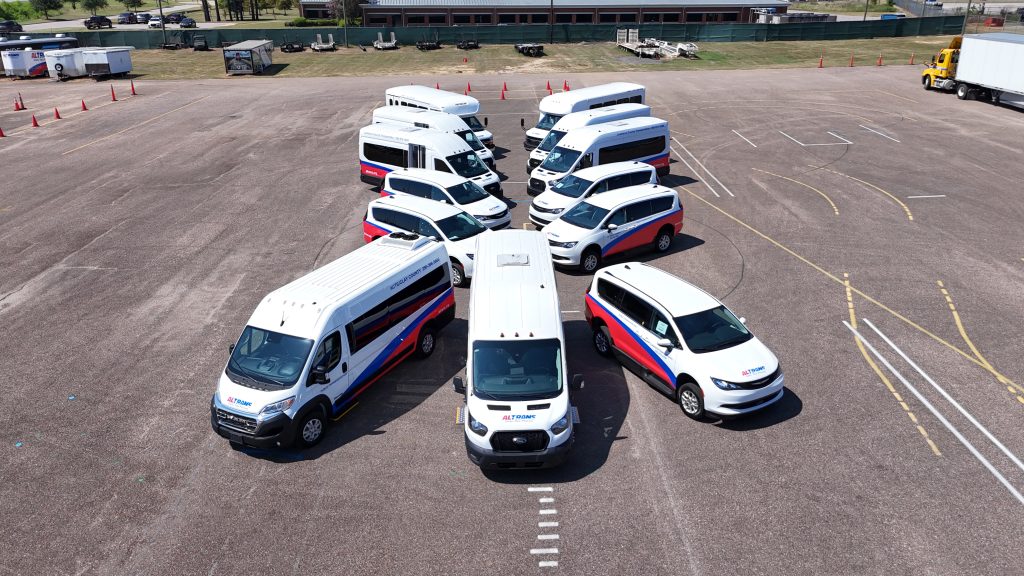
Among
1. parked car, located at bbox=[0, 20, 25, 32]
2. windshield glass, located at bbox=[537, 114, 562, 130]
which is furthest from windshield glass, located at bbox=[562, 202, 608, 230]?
parked car, located at bbox=[0, 20, 25, 32]

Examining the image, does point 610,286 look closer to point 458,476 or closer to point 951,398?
point 458,476

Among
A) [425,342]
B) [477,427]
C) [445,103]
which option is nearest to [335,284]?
[425,342]

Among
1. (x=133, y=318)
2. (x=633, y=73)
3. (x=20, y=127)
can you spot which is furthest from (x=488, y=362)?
(x=633, y=73)

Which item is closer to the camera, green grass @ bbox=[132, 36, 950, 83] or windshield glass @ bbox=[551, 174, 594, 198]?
windshield glass @ bbox=[551, 174, 594, 198]

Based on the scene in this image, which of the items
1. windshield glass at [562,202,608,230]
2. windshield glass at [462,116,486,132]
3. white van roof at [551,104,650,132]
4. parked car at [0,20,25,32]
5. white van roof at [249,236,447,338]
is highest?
parked car at [0,20,25,32]

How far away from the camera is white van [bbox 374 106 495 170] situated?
92.9 ft

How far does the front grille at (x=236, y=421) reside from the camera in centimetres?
1170

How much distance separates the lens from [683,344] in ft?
43.3

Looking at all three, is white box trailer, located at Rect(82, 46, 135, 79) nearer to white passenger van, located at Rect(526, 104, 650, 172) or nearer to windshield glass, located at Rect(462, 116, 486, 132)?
windshield glass, located at Rect(462, 116, 486, 132)

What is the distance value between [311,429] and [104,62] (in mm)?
55026

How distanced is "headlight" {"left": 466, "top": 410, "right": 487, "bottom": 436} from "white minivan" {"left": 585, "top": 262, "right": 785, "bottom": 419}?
167 inches

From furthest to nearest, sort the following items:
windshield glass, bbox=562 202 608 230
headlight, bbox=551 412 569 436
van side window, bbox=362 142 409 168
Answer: van side window, bbox=362 142 409 168 < windshield glass, bbox=562 202 608 230 < headlight, bbox=551 412 569 436

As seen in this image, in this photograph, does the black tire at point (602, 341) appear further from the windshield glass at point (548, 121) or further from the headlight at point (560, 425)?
the windshield glass at point (548, 121)

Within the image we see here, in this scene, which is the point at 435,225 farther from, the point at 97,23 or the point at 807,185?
the point at 97,23
